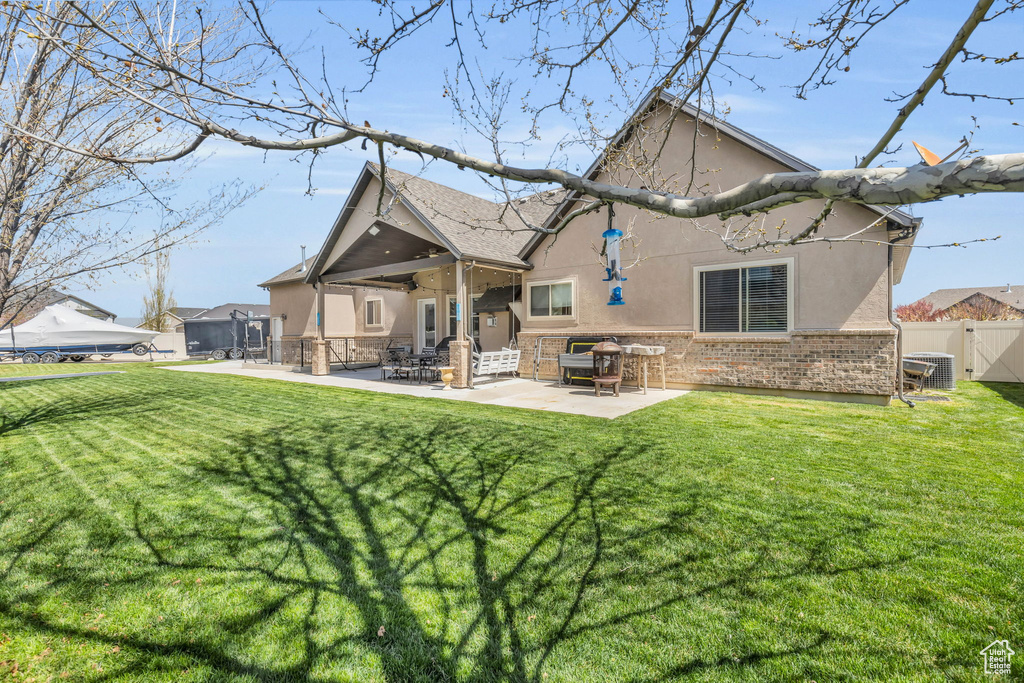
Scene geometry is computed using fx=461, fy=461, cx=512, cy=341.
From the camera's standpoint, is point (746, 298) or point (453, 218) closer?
point (746, 298)

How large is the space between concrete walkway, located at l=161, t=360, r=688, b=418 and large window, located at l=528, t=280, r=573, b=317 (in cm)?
213

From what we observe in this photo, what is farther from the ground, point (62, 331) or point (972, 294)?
point (972, 294)

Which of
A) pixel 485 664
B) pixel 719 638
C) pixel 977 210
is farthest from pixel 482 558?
pixel 977 210

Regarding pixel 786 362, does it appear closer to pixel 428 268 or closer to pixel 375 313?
pixel 428 268

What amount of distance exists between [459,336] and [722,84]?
860 cm

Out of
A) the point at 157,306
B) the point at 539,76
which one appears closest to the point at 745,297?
the point at 539,76

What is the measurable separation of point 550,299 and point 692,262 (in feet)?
13.6

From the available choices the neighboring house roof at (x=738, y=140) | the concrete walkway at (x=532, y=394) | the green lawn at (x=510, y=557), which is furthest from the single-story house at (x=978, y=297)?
the green lawn at (x=510, y=557)

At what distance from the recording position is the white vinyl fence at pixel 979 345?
13367 millimetres

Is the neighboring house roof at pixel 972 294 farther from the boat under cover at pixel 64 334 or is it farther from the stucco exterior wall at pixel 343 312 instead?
the boat under cover at pixel 64 334

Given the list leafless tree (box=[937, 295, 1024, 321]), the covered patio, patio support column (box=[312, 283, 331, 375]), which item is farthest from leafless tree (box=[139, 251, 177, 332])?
leafless tree (box=[937, 295, 1024, 321])

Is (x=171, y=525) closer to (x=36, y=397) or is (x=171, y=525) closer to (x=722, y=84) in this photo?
(x=722, y=84)

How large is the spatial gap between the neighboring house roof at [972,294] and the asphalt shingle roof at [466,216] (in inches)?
1973

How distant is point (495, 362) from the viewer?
43.2 ft
